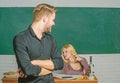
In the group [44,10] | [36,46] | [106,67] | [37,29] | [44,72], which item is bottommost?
[106,67]

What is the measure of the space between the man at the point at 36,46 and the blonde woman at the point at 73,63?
171 centimetres

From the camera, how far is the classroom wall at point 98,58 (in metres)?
4.96

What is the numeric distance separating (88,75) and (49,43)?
181 cm

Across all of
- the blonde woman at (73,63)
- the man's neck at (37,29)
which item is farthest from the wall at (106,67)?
the man's neck at (37,29)

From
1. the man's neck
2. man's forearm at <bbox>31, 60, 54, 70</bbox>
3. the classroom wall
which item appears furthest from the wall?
the man's neck

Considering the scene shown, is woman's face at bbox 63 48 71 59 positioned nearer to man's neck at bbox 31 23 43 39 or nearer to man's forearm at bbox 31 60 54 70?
man's forearm at bbox 31 60 54 70

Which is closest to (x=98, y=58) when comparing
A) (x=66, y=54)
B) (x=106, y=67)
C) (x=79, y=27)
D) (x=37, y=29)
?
(x=106, y=67)

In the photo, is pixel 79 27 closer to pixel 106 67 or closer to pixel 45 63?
pixel 106 67

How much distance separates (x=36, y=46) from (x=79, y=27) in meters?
2.61

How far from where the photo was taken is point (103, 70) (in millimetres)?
5172

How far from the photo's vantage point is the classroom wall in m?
4.96

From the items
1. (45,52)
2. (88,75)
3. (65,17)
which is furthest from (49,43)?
(65,17)

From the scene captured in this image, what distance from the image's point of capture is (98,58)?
5.13 meters

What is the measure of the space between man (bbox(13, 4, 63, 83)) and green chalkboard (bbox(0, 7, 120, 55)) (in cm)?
236
